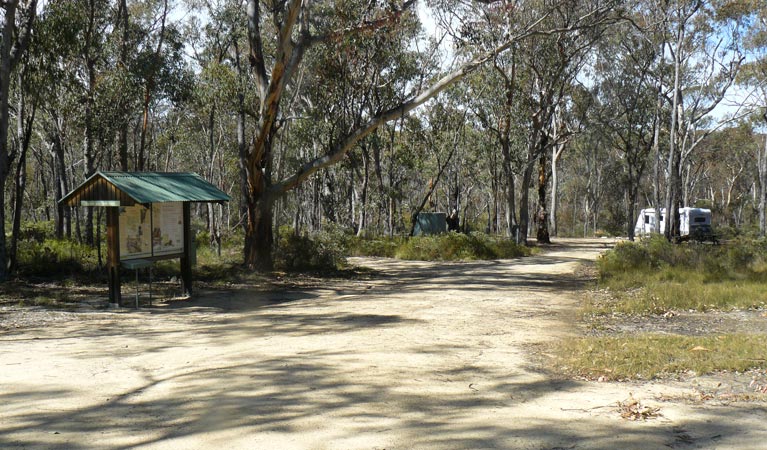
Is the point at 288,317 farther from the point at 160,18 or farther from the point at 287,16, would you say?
the point at 160,18

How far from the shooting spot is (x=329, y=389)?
6266 mm

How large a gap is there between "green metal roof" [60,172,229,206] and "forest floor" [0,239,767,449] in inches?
73.1

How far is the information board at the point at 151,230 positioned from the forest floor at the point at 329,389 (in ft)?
4.48

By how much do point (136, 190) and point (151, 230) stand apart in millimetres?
1058

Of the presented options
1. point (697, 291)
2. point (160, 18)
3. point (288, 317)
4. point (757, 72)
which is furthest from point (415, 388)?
point (757, 72)

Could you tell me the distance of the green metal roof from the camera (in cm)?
1138

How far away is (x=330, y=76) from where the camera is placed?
23.5 metres

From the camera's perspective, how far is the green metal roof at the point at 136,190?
37.3ft

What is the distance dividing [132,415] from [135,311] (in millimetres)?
6383

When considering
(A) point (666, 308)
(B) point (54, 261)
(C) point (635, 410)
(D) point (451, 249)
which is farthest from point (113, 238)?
(D) point (451, 249)

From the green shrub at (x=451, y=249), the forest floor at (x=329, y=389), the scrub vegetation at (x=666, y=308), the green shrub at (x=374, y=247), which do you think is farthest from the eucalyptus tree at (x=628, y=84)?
the forest floor at (x=329, y=389)

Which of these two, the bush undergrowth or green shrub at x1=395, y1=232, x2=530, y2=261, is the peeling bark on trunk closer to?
green shrub at x1=395, y1=232, x2=530, y2=261

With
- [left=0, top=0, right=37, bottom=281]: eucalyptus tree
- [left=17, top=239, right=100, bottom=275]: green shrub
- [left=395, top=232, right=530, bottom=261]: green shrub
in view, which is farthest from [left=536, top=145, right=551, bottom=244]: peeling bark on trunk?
[left=0, top=0, right=37, bottom=281]: eucalyptus tree

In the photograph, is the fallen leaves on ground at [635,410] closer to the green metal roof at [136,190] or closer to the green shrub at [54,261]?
the green metal roof at [136,190]
